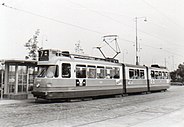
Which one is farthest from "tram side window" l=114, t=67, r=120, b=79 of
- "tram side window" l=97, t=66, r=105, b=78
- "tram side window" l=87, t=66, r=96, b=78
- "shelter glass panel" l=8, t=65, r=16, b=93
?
"shelter glass panel" l=8, t=65, r=16, b=93

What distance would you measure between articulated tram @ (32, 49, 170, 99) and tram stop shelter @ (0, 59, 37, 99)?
2.38m

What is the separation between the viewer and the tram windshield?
55.7ft

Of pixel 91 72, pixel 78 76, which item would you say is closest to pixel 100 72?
pixel 91 72

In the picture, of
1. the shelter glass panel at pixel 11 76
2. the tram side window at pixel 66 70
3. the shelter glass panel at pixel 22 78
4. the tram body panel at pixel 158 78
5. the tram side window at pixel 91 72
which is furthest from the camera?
the tram body panel at pixel 158 78

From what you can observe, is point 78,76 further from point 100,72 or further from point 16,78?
point 16,78

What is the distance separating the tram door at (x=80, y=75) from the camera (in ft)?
59.8

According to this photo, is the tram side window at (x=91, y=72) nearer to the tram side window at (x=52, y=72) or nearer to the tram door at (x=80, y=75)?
the tram door at (x=80, y=75)

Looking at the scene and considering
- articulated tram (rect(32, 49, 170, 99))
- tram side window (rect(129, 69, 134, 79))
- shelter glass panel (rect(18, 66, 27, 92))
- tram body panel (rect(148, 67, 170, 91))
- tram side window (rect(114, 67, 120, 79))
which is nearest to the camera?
articulated tram (rect(32, 49, 170, 99))

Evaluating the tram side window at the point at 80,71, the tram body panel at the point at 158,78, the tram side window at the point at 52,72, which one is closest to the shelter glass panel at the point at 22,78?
the tram side window at the point at 52,72

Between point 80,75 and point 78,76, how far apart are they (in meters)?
0.26

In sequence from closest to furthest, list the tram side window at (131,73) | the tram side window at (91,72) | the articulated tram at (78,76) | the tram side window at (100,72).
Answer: the articulated tram at (78,76), the tram side window at (91,72), the tram side window at (100,72), the tram side window at (131,73)

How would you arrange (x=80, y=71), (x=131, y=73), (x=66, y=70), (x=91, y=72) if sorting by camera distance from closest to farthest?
(x=66, y=70) → (x=80, y=71) → (x=91, y=72) → (x=131, y=73)

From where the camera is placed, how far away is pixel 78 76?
18.3 m

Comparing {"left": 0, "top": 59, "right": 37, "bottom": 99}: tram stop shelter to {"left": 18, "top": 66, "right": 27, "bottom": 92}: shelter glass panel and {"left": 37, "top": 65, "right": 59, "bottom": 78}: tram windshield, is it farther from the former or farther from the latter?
{"left": 37, "top": 65, "right": 59, "bottom": 78}: tram windshield
